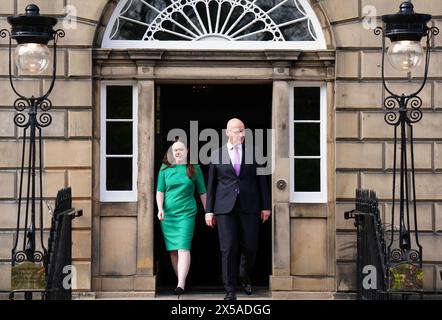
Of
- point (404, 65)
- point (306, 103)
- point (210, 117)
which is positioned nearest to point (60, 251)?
point (306, 103)

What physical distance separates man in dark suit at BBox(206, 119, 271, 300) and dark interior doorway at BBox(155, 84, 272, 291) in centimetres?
277

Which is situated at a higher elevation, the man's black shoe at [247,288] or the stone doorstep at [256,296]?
the man's black shoe at [247,288]

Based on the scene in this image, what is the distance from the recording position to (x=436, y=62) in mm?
17125

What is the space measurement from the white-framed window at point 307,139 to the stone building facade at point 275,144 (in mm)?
104

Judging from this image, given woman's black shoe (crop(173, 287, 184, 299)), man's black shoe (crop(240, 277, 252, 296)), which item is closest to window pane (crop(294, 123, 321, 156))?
man's black shoe (crop(240, 277, 252, 296))

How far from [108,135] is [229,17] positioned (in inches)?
81.6

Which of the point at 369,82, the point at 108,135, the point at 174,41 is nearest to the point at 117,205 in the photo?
the point at 108,135

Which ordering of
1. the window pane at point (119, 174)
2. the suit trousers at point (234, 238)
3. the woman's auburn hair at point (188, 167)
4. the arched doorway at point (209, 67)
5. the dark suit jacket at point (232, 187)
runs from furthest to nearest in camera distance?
the window pane at point (119, 174), the arched doorway at point (209, 67), the woman's auburn hair at point (188, 167), the dark suit jacket at point (232, 187), the suit trousers at point (234, 238)

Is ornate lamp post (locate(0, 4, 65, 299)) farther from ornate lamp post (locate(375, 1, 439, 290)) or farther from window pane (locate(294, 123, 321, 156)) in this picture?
ornate lamp post (locate(375, 1, 439, 290))

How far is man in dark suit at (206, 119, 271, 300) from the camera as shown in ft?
52.6

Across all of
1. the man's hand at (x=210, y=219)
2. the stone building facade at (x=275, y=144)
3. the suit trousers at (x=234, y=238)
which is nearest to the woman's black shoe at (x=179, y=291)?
the stone building facade at (x=275, y=144)

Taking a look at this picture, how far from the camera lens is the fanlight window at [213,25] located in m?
17.4

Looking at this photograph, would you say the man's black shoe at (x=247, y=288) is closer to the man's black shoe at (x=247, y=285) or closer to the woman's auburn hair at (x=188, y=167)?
the man's black shoe at (x=247, y=285)

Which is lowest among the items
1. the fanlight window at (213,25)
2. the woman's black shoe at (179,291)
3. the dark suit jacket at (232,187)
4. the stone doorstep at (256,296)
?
the stone doorstep at (256,296)
